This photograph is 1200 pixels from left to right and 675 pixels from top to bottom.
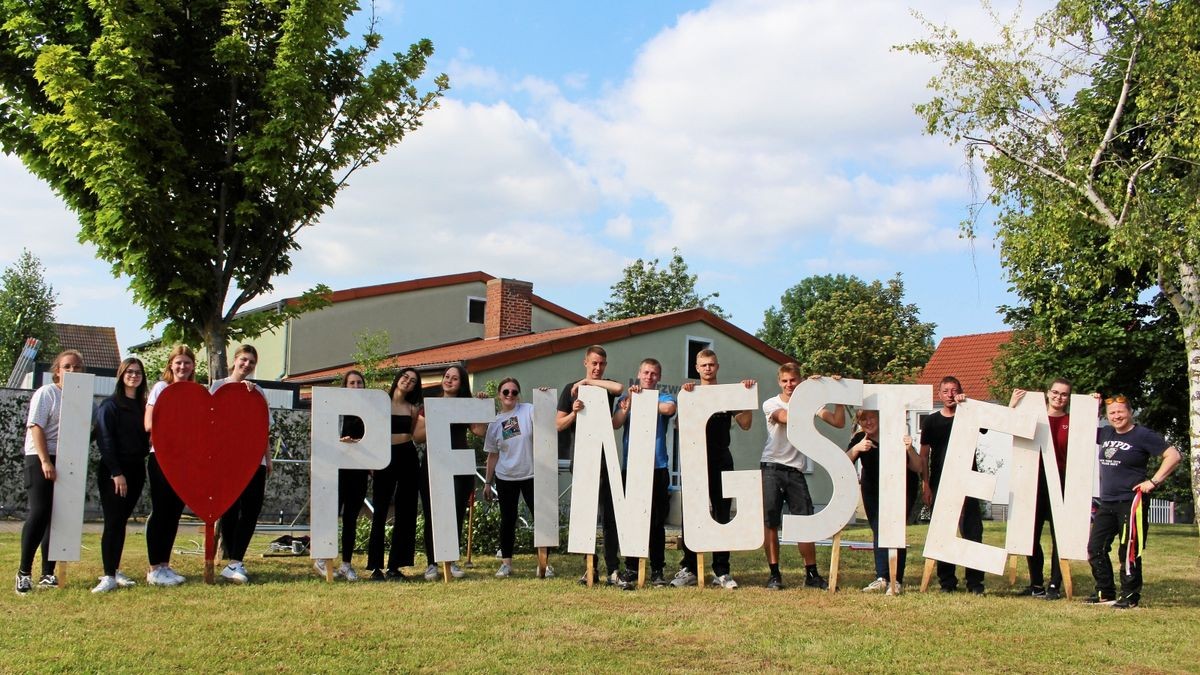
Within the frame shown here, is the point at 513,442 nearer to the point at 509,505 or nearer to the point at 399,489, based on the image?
the point at 509,505

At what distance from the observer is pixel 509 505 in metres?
9.31

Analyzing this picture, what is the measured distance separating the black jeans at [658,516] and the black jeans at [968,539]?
89.3 inches

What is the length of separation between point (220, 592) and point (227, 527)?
3.85ft

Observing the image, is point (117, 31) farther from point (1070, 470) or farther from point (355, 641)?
point (1070, 470)

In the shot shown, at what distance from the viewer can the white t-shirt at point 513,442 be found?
930cm

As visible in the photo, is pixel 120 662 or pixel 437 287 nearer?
pixel 120 662

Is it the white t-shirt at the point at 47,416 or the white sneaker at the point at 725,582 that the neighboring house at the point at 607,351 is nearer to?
the white sneaker at the point at 725,582

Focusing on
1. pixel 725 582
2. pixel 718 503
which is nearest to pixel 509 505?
pixel 718 503

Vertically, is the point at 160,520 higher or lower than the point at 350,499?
lower

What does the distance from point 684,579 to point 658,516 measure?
569 millimetres

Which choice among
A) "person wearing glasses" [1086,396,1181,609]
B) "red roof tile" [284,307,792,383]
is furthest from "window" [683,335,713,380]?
"person wearing glasses" [1086,396,1181,609]

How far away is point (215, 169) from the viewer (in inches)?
416

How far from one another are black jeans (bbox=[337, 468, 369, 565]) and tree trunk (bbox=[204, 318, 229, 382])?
7.33 ft

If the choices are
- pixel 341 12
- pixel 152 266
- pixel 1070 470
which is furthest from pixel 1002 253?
pixel 152 266
